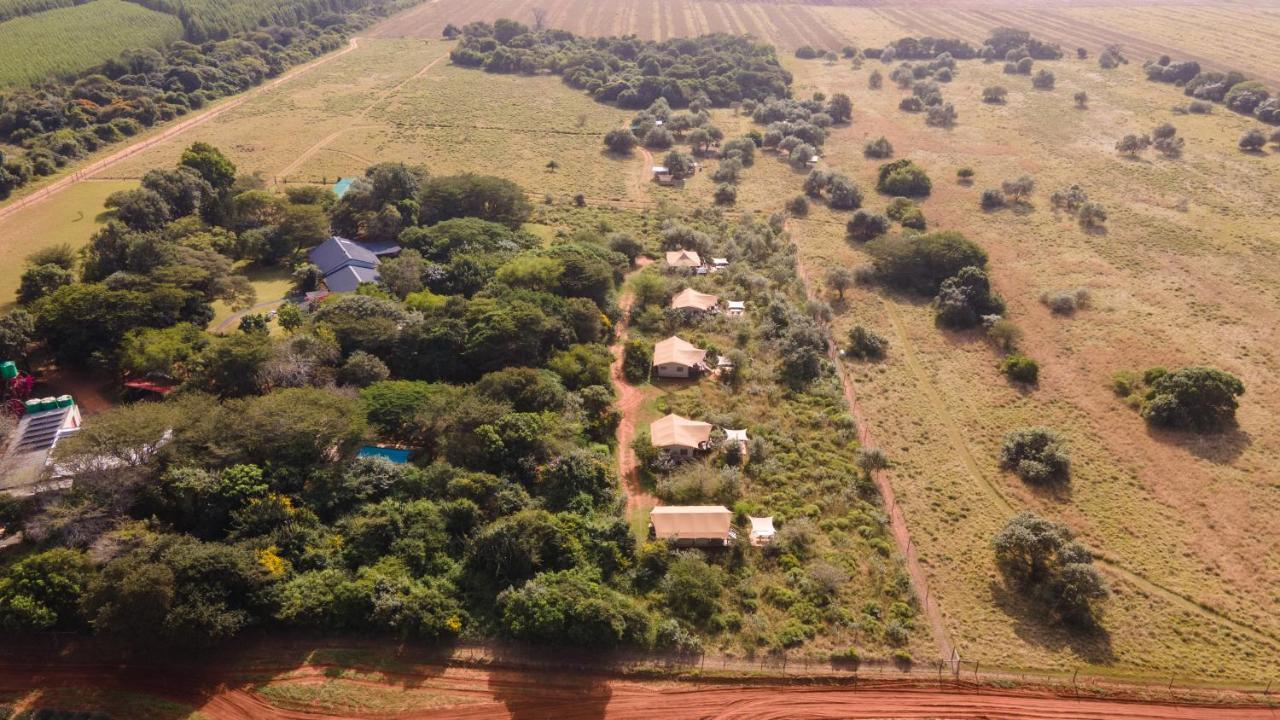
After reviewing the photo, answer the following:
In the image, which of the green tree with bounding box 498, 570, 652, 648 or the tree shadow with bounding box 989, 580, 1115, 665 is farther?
the tree shadow with bounding box 989, 580, 1115, 665

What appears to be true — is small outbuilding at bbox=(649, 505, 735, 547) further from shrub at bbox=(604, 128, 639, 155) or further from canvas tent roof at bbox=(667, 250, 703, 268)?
shrub at bbox=(604, 128, 639, 155)

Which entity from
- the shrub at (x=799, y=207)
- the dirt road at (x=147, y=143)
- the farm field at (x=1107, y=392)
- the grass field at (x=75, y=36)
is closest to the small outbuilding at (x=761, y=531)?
the farm field at (x=1107, y=392)

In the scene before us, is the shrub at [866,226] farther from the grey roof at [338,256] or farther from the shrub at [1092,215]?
the grey roof at [338,256]

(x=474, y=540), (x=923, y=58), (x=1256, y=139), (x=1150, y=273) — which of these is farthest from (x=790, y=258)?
(x=923, y=58)

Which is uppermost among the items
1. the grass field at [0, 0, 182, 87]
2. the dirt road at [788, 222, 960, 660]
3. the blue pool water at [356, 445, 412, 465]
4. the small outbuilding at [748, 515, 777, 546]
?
the grass field at [0, 0, 182, 87]

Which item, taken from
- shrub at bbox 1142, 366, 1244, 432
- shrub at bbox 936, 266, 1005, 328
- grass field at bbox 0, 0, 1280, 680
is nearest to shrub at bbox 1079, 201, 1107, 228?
grass field at bbox 0, 0, 1280, 680
